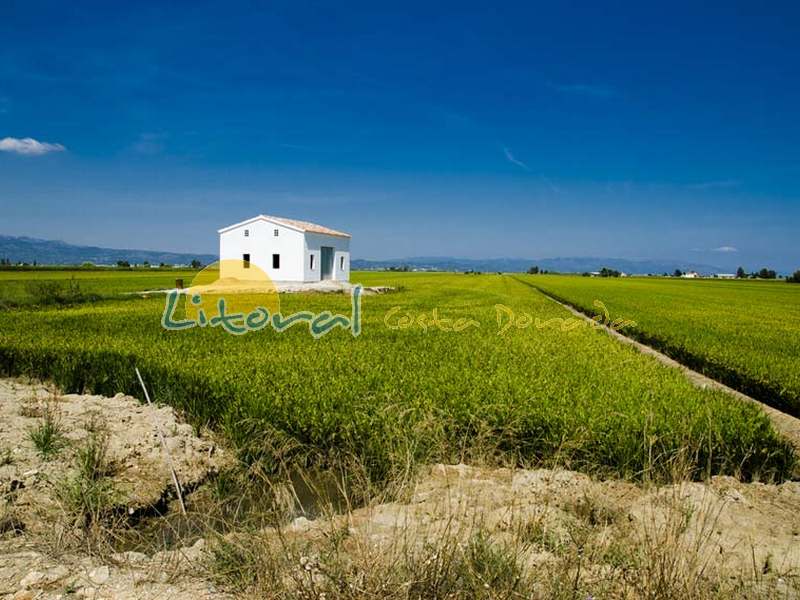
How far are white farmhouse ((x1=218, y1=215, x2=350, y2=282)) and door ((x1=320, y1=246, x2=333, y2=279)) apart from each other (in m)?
0.79

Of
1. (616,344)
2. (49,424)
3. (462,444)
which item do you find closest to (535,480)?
(462,444)

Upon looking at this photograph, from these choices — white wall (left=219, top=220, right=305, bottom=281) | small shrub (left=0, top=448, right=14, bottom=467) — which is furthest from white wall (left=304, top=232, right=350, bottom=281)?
small shrub (left=0, top=448, right=14, bottom=467)

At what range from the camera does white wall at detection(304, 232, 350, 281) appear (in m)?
37.5

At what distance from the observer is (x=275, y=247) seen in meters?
37.1

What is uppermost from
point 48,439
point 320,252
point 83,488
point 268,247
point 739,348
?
point 268,247

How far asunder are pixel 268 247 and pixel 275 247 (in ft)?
1.98

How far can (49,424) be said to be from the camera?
6.14 m

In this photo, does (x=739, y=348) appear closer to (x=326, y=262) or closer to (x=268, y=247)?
(x=268, y=247)

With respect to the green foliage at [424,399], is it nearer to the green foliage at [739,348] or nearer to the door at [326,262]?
the green foliage at [739,348]

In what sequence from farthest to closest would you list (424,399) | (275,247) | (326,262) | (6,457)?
(326,262)
(275,247)
(424,399)
(6,457)

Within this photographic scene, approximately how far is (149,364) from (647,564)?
8.59m

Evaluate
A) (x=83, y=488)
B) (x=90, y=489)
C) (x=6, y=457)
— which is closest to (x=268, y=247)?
(x=6, y=457)

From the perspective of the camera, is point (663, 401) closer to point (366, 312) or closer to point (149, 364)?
point (149, 364)

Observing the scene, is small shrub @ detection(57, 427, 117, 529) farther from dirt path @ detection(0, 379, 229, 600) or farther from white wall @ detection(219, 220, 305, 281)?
white wall @ detection(219, 220, 305, 281)
